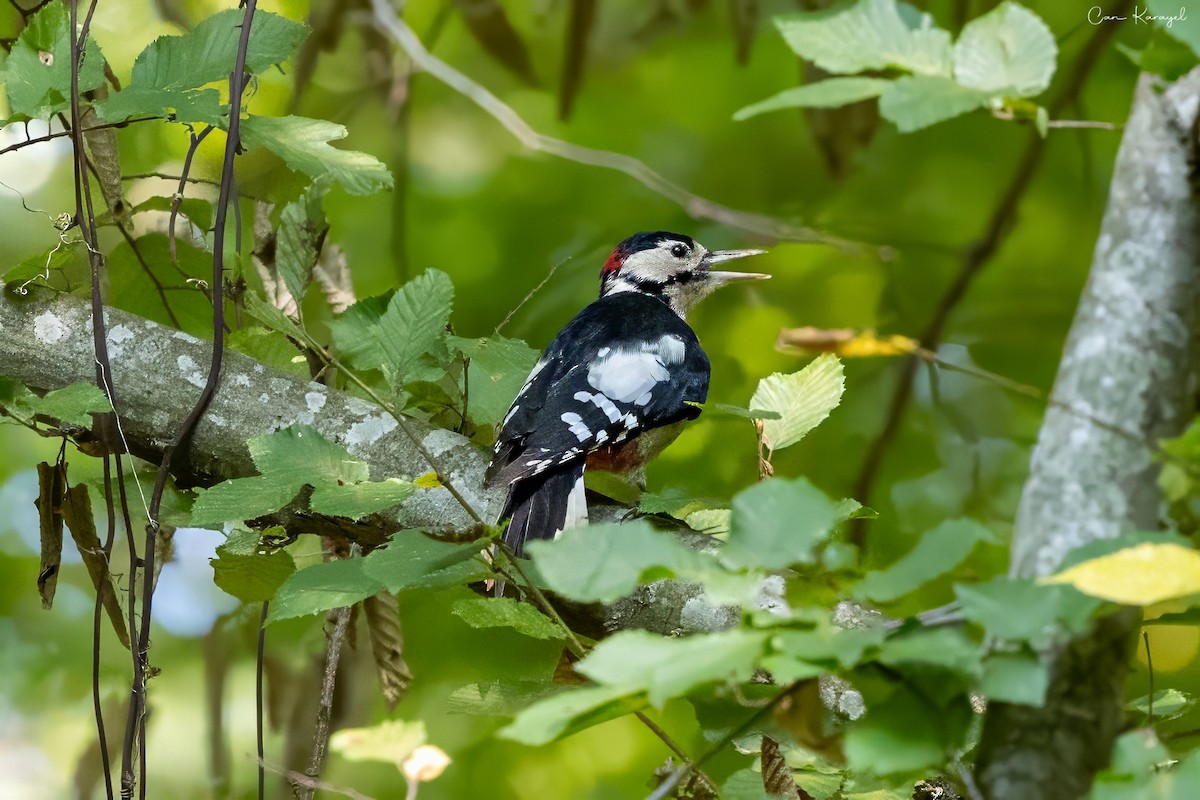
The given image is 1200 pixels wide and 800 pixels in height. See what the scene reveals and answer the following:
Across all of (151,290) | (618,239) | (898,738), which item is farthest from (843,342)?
(618,239)

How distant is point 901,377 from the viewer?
314 cm

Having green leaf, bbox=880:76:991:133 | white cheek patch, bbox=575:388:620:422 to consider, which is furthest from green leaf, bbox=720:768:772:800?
white cheek patch, bbox=575:388:620:422

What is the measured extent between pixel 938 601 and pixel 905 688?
2280mm

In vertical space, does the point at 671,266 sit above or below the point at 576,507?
above

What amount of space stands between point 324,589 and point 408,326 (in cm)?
39

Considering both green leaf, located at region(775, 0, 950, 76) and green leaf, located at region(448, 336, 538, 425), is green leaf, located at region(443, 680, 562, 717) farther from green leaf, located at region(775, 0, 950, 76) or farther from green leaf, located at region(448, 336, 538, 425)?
green leaf, located at region(775, 0, 950, 76)

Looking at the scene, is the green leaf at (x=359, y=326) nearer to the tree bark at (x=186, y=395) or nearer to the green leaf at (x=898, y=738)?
the tree bark at (x=186, y=395)

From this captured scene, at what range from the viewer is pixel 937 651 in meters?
0.60

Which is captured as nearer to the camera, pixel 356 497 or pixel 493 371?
pixel 356 497

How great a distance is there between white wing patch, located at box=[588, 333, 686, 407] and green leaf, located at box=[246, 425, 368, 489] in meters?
0.90

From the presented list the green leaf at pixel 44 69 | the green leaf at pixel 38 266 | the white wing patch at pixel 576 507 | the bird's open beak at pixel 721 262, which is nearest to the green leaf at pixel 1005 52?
the white wing patch at pixel 576 507

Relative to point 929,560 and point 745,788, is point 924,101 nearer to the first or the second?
point 929,560

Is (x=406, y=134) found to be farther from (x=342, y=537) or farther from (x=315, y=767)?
(x=315, y=767)

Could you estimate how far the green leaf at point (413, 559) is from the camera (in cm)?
98
